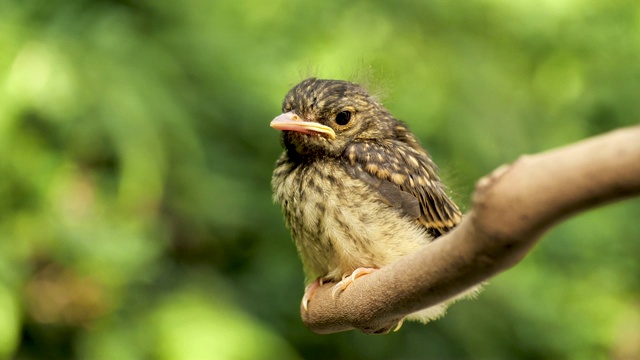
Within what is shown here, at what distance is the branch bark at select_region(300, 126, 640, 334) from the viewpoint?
114 centimetres

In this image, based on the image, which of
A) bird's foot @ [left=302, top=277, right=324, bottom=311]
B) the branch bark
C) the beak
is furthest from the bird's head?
the branch bark

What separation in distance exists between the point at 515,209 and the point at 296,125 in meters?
1.21

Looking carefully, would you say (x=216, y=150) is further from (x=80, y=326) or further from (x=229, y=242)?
(x=80, y=326)

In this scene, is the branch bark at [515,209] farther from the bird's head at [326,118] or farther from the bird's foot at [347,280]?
the bird's head at [326,118]

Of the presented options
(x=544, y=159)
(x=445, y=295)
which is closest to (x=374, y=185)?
(x=445, y=295)

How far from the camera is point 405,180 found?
8.68 ft

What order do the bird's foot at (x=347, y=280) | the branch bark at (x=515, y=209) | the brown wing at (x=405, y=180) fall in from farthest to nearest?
1. the brown wing at (x=405, y=180)
2. the bird's foot at (x=347, y=280)
3. the branch bark at (x=515, y=209)

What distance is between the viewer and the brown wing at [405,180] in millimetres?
2574

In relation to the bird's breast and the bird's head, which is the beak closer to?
the bird's head

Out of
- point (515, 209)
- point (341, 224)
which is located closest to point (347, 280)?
point (341, 224)

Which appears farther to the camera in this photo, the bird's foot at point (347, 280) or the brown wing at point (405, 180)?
the brown wing at point (405, 180)

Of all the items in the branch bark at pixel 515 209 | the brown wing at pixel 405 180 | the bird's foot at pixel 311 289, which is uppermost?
the brown wing at pixel 405 180

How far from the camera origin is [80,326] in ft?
12.1

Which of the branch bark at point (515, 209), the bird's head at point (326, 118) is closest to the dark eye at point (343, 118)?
the bird's head at point (326, 118)
